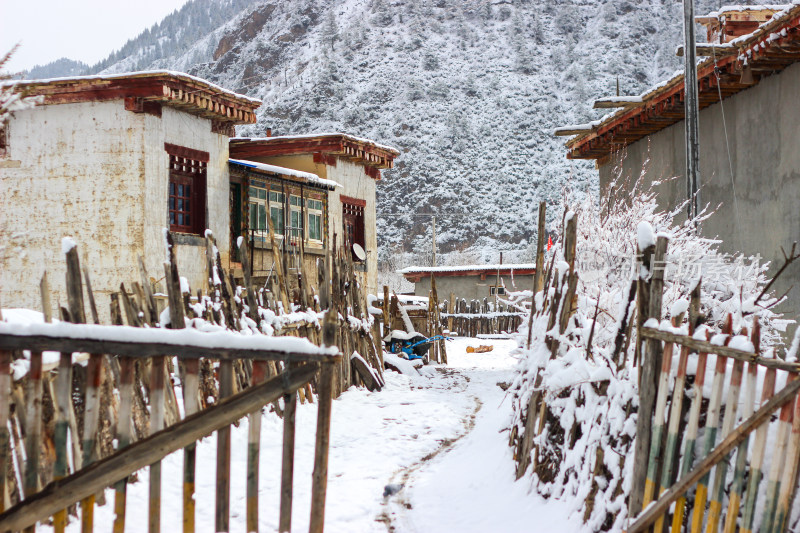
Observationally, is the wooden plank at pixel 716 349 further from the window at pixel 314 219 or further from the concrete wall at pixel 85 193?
the window at pixel 314 219

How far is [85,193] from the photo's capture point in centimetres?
1452

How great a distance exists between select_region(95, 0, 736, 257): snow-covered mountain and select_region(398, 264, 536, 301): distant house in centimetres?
2262

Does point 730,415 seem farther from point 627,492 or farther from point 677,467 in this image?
point 627,492

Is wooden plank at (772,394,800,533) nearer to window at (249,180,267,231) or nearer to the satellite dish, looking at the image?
window at (249,180,267,231)

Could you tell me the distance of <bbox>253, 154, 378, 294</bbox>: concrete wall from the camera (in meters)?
20.3

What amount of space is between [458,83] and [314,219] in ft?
197

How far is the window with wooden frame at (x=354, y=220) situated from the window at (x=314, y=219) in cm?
130

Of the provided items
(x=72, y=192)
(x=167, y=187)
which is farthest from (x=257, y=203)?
(x=72, y=192)

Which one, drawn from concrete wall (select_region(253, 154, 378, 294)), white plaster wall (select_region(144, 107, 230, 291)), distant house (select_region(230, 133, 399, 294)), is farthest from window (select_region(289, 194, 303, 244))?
white plaster wall (select_region(144, 107, 230, 291))

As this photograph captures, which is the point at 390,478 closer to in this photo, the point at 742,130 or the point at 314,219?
the point at 742,130

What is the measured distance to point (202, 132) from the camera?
639 inches

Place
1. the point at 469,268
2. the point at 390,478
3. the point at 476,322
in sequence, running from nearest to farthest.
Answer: the point at 390,478, the point at 476,322, the point at 469,268

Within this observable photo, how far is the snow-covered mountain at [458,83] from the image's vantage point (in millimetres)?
63250

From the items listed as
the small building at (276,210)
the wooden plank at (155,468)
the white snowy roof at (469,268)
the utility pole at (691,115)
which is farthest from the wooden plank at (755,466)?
the white snowy roof at (469,268)
